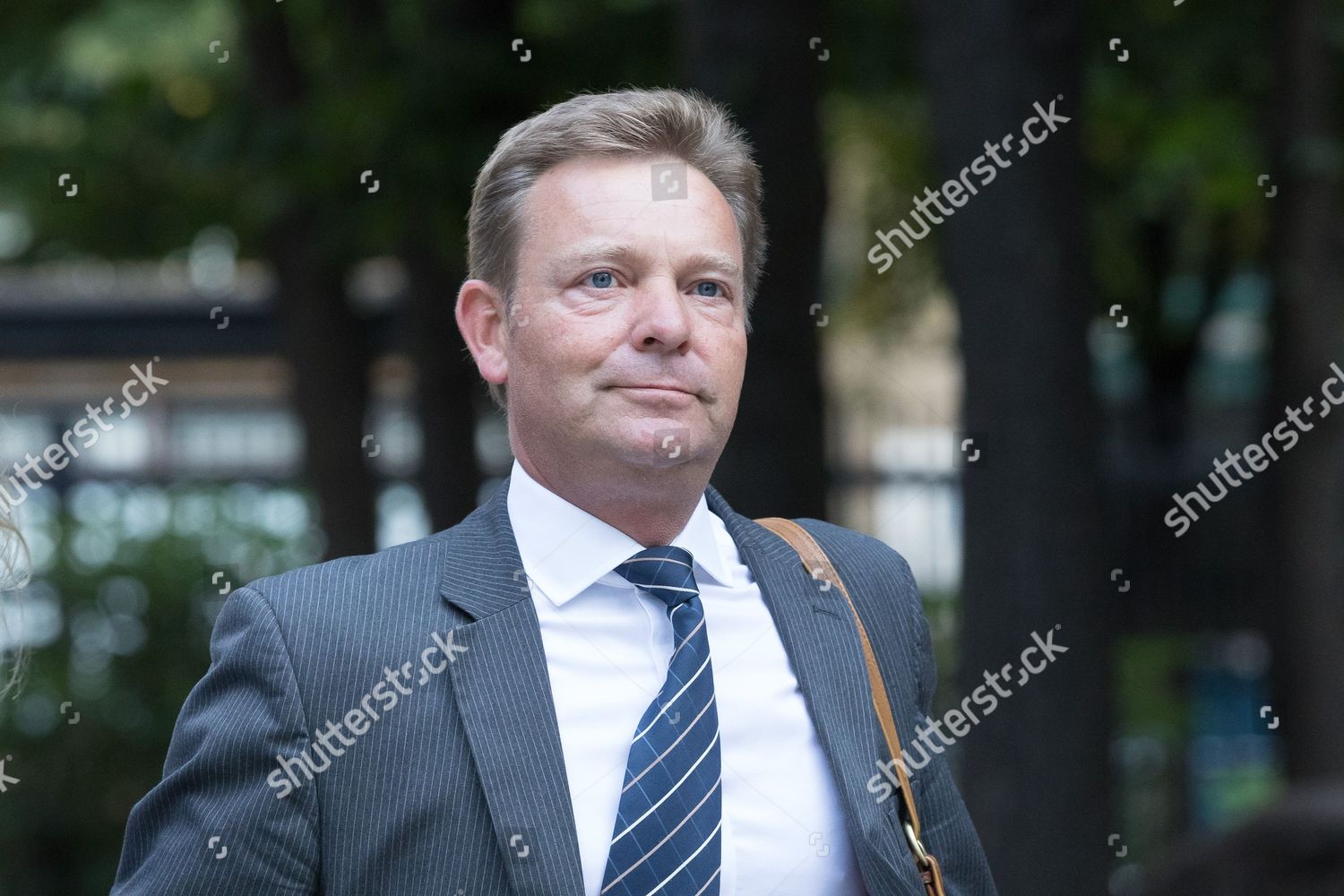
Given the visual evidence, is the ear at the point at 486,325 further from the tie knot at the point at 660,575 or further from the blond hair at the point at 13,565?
the blond hair at the point at 13,565

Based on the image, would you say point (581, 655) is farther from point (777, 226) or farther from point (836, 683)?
point (777, 226)

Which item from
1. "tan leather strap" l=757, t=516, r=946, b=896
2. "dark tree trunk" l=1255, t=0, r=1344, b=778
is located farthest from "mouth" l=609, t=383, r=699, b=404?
"dark tree trunk" l=1255, t=0, r=1344, b=778

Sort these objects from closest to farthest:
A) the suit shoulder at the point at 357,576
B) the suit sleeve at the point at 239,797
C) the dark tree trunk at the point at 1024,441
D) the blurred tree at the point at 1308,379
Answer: the suit sleeve at the point at 239,797
the suit shoulder at the point at 357,576
the dark tree trunk at the point at 1024,441
the blurred tree at the point at 1308,379

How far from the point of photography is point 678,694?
8.36 ft

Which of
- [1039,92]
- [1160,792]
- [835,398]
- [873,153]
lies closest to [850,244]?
[835,398]

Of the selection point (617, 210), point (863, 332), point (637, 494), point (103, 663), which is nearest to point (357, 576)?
point (637, 494)

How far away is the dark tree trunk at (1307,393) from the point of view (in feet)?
24.5

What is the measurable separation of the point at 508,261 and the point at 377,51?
6.66 meters

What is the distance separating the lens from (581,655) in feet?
8.46

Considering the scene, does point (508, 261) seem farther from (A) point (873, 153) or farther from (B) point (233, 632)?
(A) point (873, 153)

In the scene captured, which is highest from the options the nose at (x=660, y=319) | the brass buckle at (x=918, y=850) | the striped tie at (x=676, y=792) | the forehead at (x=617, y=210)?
the forehead at (x=617, y=210)

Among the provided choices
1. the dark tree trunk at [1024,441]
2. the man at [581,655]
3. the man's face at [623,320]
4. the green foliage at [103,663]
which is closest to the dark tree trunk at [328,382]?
the green foliage at [103,663]

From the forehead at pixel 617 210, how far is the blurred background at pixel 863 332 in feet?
3.31

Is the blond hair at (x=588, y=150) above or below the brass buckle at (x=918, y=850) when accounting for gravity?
above
